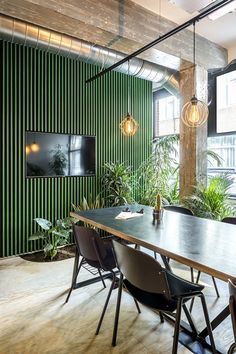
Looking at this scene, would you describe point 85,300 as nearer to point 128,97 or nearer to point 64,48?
point 64,48

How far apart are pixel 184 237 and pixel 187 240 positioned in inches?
3.3

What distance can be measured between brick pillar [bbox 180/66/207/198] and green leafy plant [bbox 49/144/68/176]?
2083mm

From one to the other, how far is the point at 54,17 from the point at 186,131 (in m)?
2.69

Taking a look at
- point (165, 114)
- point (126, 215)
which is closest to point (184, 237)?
point (126, 215)

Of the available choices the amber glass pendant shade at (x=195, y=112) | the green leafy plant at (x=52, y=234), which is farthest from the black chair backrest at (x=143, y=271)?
the green leafy plant at (x=52, y=234)

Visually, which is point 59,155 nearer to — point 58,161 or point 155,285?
point 58,161

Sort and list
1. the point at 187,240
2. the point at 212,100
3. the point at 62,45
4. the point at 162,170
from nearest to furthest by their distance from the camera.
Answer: the point at 187,240 → the point at 62,45 → the point at 212,100 → the point at 162,170

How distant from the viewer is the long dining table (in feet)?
4.75

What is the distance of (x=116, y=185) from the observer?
4.72 meters

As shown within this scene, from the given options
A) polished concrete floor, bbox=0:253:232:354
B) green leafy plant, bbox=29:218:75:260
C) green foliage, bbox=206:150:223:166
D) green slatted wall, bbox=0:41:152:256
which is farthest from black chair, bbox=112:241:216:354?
green foliage, bbox=206:150:223:166

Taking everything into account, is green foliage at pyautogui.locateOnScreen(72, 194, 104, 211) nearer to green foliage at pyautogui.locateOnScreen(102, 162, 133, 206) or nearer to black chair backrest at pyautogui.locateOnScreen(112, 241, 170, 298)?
green foliage at pyautogui.locateOnScreen(102, 162, 133, 206)

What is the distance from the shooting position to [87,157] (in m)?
4.71

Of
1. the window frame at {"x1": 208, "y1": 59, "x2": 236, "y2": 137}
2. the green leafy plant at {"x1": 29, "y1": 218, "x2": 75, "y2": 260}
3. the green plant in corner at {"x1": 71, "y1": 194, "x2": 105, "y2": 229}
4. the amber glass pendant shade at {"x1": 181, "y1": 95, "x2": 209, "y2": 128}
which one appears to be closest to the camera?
the amber glass pendant shade at {"x1": 181, "y1": 95, "x2": 209, "y2": 128}

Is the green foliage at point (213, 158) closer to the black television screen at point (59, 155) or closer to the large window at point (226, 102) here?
the large window at point (226, 102)
